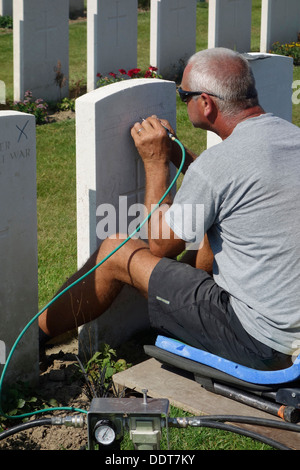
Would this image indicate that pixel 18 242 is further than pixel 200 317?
Yes

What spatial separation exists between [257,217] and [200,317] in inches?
21.3

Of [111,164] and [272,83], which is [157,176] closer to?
[111,164]

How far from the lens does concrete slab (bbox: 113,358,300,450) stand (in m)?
3.24

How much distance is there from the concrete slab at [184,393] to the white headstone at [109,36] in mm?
6174

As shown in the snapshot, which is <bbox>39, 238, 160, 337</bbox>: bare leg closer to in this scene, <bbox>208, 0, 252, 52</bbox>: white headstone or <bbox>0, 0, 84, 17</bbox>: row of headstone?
<bbox>208, 0, 252, 52</bbox>: white headstone

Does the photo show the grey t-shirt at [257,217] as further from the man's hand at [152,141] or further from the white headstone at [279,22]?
the white headstone at [279,22]

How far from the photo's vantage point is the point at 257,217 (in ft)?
10.2

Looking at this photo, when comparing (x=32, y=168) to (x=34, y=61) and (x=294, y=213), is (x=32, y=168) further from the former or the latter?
(x=34, y=61)

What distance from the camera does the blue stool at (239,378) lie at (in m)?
3.26

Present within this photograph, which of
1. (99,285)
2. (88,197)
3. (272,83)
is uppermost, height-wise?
(272,83)

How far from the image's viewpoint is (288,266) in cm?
310

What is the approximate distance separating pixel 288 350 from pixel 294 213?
56 cm

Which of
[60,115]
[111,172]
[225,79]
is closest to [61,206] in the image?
[111,172]
